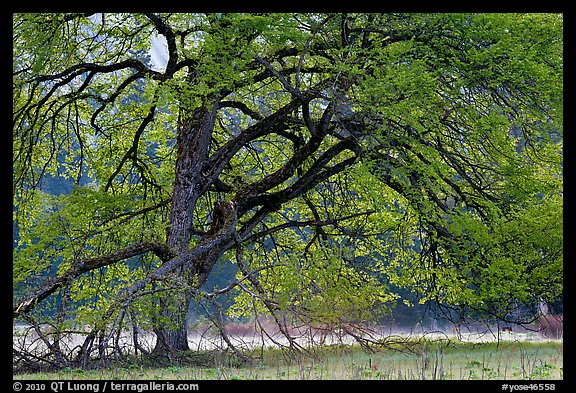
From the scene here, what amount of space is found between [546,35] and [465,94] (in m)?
1.59

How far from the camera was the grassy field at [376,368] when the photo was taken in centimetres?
1006

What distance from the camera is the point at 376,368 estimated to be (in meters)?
11.0

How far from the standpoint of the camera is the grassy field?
33.0 feet

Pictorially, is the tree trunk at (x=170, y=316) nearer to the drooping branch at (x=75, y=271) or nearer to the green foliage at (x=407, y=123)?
the green foliage at (x=407, y=123)

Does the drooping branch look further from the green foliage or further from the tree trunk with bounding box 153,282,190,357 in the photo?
the tree trunk with bounding box 153,282,190,357

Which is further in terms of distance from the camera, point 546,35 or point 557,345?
point 557,345

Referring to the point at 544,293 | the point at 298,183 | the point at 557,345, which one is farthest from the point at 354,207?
the point at 544,293

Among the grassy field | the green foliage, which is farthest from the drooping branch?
the grassy field

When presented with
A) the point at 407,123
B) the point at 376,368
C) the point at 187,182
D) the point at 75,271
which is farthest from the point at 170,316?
the point at 407,123

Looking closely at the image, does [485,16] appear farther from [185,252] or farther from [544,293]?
[185,252]

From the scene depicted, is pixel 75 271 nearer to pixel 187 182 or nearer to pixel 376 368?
pixel 187 182

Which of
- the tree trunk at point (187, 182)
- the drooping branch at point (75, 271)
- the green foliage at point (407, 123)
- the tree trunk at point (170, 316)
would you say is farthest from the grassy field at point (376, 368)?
the tree trunk at point (187, 182)
